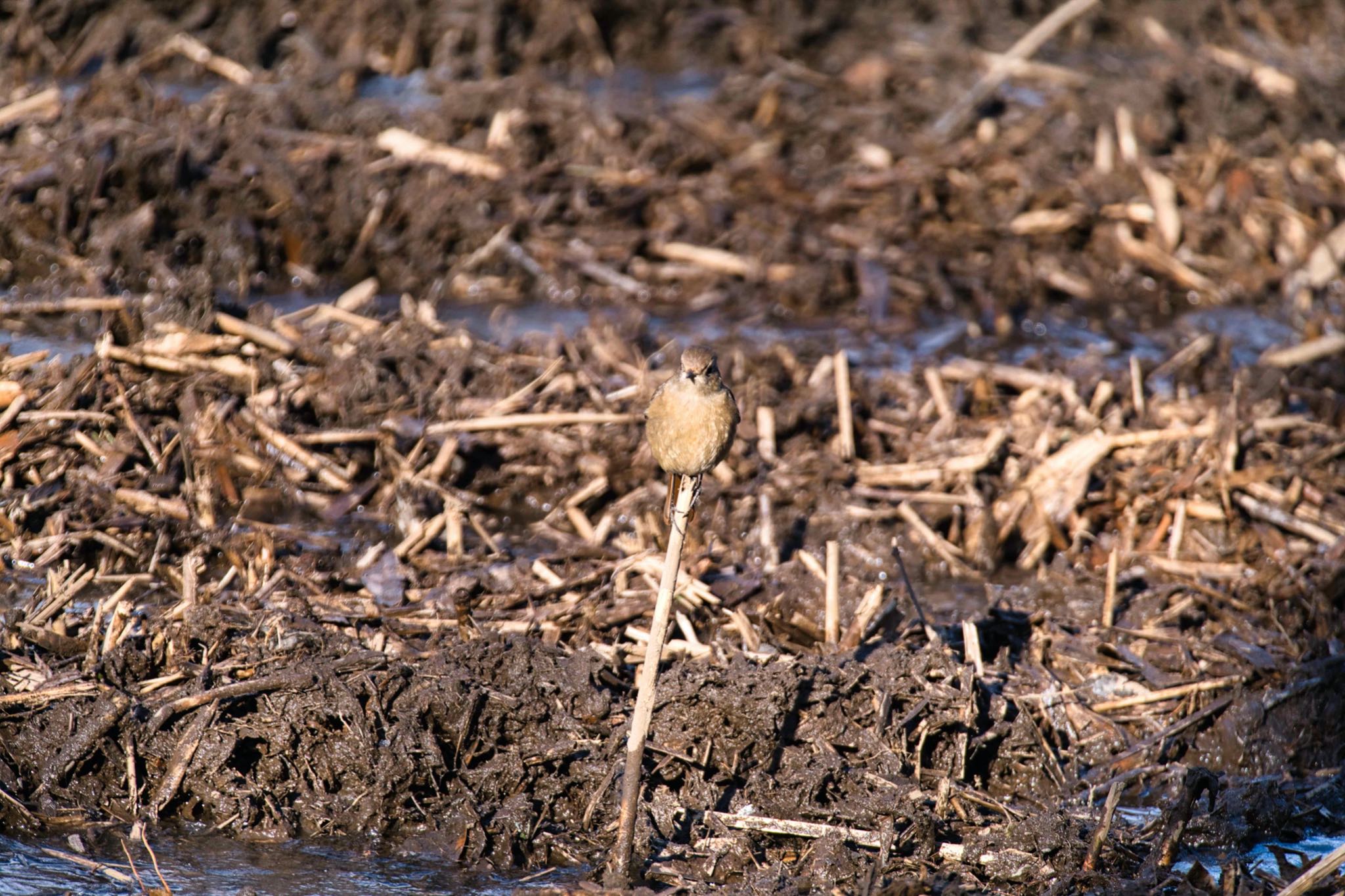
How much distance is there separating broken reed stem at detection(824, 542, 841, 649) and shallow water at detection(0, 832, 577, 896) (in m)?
1.43

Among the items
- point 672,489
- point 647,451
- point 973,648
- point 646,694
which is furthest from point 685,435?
point 647,451

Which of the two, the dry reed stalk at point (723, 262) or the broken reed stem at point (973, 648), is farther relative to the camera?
the dry reed stalk at point (723, 262)

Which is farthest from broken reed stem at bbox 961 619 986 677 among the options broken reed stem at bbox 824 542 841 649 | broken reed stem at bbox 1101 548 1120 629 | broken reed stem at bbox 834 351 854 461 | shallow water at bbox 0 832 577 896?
shallow water at bbox 0 832 577 896

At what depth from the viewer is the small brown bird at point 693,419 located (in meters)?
3.40

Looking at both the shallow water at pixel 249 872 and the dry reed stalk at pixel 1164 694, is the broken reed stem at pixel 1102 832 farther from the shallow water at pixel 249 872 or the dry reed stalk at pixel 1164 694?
the shallow water at pixel 249 872

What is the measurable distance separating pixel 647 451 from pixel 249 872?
2780 millimetres

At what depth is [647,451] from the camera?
20.9 feet

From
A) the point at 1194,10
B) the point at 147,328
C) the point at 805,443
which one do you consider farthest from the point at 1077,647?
the point at 1194,10

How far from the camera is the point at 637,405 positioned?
21.7ft

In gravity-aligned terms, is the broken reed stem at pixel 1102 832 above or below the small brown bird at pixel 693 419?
below

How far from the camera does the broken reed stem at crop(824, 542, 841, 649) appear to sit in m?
5.20

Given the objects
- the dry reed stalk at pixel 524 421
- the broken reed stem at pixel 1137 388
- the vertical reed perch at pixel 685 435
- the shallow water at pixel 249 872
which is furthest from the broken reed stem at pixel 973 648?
the broken reed stem at pixel 1137 388

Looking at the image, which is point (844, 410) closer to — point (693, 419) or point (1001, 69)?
point (693, 419)

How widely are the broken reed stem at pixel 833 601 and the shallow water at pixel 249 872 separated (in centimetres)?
143
